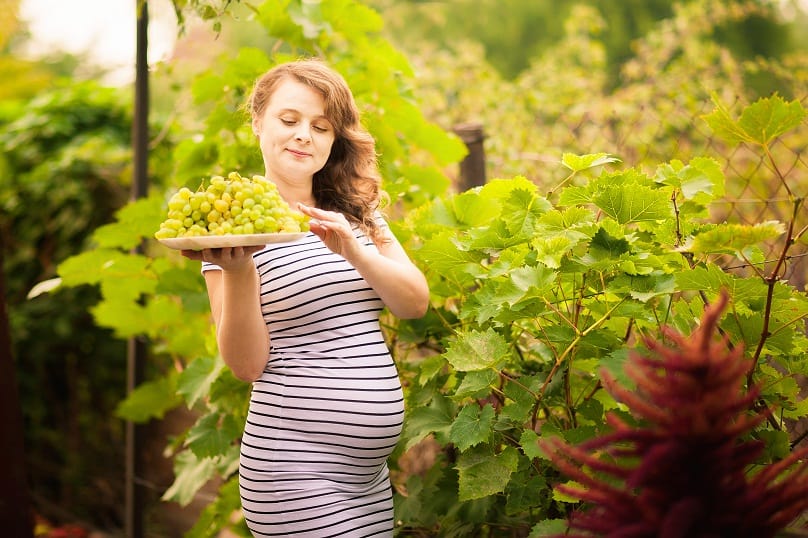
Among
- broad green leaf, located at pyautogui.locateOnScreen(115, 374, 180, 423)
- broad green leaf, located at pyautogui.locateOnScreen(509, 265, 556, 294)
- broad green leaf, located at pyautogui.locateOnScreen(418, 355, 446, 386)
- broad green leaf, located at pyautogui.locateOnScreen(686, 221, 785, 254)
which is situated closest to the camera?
broad green leaf, located at pyautogui.locateOnScreen(686, 221, 785, 254)

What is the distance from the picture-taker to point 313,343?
5.10 feet

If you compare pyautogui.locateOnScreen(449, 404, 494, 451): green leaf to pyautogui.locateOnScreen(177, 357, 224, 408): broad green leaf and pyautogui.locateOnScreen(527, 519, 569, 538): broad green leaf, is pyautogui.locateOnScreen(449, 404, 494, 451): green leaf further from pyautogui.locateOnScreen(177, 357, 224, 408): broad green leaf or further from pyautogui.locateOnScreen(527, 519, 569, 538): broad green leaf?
pyautogui.locateOnScreen(177, 357, 224, 408): broad green leaf

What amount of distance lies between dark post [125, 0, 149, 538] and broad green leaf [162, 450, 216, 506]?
60 cm

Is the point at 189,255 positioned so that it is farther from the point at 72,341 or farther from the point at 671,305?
the point at 72,341

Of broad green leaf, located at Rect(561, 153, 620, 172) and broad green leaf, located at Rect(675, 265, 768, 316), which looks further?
broad green leaf, located at Rect(561, 153, 620, 172)

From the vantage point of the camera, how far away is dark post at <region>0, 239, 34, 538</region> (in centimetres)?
220

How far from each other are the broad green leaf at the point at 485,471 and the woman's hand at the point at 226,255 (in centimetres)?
57

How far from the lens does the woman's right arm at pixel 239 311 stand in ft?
4.41

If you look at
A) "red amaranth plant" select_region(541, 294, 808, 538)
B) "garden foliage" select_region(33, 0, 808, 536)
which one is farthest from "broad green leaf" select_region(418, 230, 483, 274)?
"red amaranth plant" select_region(541, 294, 808, 538)

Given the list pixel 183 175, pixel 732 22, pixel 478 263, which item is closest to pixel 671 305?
pixel 478 263

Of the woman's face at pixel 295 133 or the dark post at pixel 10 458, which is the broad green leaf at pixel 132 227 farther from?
the woman's face at pixel 295 133

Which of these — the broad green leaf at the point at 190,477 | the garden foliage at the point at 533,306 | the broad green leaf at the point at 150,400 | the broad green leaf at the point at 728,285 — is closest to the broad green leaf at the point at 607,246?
the garden foliage at the point at 533,306

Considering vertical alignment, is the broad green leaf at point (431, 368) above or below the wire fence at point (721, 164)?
below

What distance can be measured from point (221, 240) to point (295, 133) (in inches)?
16.7
